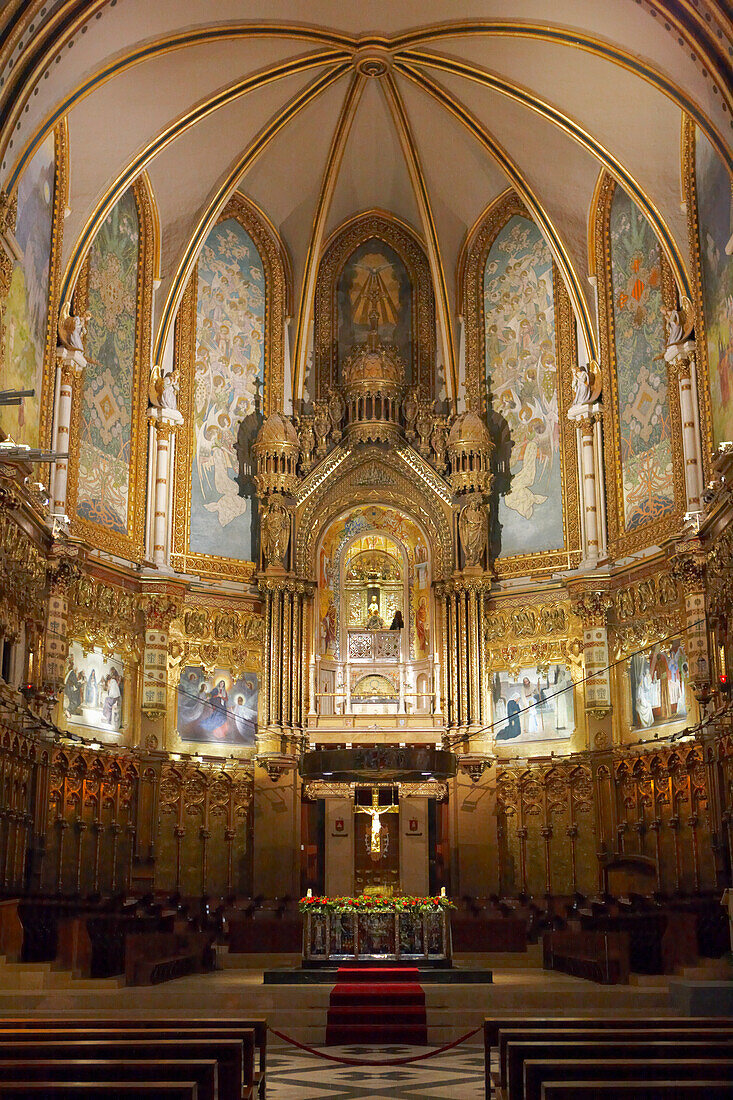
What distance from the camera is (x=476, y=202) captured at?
31.9 metres

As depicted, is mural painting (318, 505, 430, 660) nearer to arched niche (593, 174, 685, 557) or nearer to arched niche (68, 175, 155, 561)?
arched niche (68, 175, 155, 561)

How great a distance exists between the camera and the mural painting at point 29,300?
74.7 ft

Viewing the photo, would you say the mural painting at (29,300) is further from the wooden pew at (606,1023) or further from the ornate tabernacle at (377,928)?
the wooden pew at (606,1023)

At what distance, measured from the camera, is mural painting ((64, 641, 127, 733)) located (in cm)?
2525

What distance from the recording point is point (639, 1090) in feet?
21.6

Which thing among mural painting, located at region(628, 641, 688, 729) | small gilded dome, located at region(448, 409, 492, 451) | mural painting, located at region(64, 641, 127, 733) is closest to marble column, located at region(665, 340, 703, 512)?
mural painting, located at region(628, 641, 688, 729)

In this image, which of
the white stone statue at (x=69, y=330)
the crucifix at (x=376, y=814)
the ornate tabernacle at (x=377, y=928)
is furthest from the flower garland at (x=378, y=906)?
the white stone statue at (x=69, y=330)

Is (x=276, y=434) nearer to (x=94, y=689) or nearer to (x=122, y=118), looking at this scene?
(x=94, y=689)

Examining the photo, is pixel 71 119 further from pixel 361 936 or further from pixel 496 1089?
pixel 496 1089

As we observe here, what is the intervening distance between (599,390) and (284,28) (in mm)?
11048

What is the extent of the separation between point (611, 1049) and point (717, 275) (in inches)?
749

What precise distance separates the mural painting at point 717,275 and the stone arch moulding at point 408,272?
9446mm

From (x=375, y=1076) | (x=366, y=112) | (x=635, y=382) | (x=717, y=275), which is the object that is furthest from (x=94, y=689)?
(x=366, y=112)

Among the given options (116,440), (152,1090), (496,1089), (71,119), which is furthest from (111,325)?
(152,1090)
